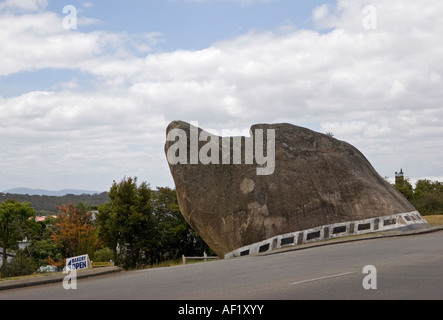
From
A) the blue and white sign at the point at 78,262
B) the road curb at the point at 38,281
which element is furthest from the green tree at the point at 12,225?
the road curb at the point at 38,281

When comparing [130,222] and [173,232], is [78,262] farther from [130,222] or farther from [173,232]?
[173,232]

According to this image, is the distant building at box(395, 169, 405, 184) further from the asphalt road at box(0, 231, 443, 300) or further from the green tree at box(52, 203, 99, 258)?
the asphalt road at box(0, 231, 443, 300)

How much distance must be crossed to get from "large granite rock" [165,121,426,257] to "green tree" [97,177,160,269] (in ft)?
72.6

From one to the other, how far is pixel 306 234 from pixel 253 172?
339 centimetres

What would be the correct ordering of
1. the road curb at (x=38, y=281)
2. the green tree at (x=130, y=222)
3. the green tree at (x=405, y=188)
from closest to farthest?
the road curb at (x=38, y=281)
the green tree at (x=130, y=222)
the green tree at (x=405, y=188)

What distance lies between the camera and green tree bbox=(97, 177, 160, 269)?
4594 cm

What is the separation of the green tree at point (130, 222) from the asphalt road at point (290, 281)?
1194 inches

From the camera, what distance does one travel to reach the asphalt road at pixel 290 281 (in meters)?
9.96

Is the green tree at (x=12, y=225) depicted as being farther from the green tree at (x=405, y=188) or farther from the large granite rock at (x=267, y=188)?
the large granite rock at (x=267, y=188)

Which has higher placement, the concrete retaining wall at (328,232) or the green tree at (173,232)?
the green tree at (173,232)

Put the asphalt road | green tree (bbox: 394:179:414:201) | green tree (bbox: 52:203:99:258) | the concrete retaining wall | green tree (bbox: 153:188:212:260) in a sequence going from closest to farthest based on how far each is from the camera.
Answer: the asphalt road < the concrete retaining wall < green tree (bbox: 153:188:212:260) < green tree (bbox: 394:179:414:201) < green tree (bbox: 52:203:99:258)

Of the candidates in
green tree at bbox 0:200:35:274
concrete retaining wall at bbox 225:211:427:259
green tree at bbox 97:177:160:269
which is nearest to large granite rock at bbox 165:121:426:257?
concrete retaining wall at bbox 225:211:427:259

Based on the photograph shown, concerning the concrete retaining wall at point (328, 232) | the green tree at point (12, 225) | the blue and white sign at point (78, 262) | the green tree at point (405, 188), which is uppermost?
the green tree at point (405, 188)
